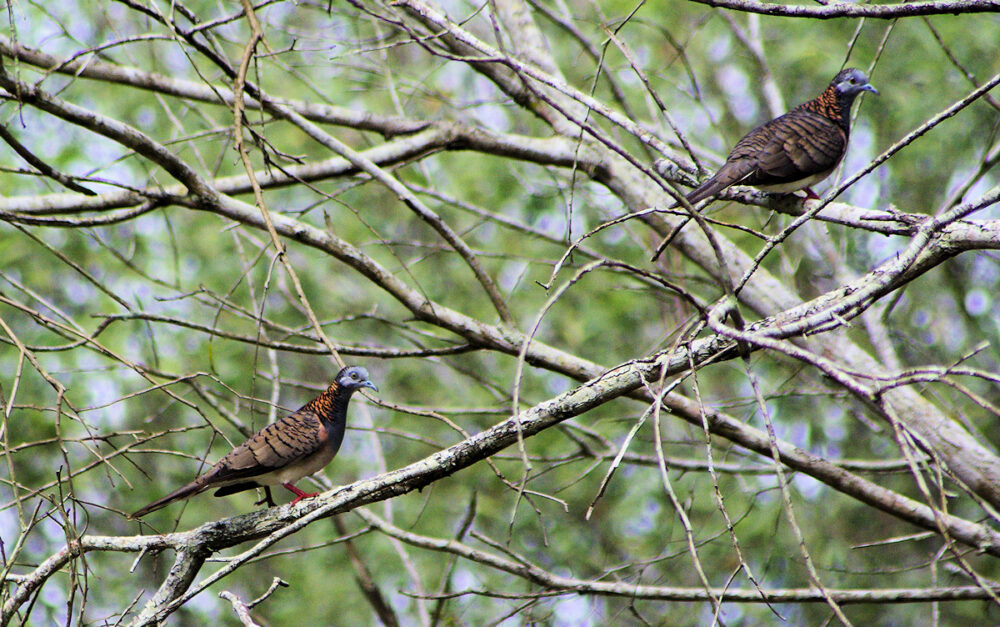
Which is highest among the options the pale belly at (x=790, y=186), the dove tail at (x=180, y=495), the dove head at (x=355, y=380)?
the pale belly at (x=790, y=186)

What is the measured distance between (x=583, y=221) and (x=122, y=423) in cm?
473

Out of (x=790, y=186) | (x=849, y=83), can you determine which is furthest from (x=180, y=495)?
(x=849, y=83)

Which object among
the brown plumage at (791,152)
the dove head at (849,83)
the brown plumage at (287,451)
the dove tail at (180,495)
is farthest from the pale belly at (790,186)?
the dove tail at (180,495)

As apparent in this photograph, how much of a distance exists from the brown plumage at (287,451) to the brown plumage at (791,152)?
188cm

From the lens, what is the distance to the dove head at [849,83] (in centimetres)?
485

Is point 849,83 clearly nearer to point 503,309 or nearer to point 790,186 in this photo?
point 790,186

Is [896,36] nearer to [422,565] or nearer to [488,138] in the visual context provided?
[488,138]

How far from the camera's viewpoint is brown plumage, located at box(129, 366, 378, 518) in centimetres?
377

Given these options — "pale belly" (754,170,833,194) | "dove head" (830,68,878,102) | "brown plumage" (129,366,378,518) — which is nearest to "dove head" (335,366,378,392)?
"brown plumage" (129,366,378,518)

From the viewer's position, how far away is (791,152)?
4.19 m

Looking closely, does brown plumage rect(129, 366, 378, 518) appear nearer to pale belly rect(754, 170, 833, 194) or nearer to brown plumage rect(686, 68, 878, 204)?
brown plumage rect(686, 68, 878, 204)

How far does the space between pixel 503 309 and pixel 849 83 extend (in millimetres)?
Answer: 2464

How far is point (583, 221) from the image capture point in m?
7.62

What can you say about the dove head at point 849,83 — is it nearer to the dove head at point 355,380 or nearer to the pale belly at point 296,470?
the dove head at point 355,380
